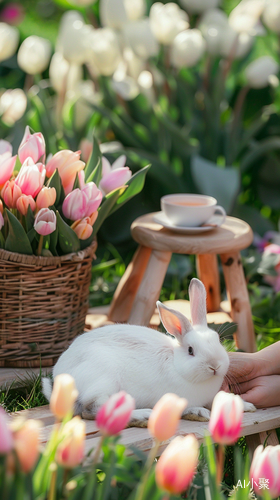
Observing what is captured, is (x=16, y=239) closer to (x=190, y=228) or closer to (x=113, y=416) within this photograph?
(x=190, y=228)

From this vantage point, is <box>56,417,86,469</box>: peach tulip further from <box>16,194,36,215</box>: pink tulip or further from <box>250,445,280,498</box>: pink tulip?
<box>16,194,36,215</box>: pink tulip

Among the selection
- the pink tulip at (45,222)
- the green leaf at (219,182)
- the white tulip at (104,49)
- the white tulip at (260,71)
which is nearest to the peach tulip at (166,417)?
the pink tulip at (45,222)

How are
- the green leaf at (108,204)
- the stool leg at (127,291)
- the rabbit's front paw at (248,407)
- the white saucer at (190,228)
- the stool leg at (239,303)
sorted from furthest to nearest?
the stool leg at (127,291) → the stool leg at (239,303) → the white saucer at (190,228) → the green leaf at (108,204) → the rabbit's front paw at (248,407)

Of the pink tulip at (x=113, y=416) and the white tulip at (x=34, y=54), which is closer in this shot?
the pink tulip at (x=113, y=416)

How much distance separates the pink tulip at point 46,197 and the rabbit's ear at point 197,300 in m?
0.50

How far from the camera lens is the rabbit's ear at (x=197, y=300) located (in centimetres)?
141

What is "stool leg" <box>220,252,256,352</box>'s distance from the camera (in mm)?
2070

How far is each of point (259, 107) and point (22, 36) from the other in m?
2.32

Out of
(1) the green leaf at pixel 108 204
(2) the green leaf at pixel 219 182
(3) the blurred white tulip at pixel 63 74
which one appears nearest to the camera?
(1) the green leaf at pixel 108 204

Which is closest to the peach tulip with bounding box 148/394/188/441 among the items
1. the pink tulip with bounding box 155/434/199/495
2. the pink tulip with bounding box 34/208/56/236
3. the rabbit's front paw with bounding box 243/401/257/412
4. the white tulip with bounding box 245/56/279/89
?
the pink tulip with bounding box 155/434/199/495

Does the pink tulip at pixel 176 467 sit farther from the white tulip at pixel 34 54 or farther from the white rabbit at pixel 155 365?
the white tulip at pixel 34 54

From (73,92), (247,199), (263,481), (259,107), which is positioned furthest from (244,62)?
(263,481)

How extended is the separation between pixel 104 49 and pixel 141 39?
199mm

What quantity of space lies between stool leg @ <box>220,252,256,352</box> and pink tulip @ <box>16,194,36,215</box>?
81 cm
